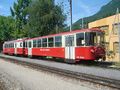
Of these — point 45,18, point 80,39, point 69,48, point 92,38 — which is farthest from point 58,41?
point 45,18

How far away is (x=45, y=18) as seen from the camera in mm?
74875

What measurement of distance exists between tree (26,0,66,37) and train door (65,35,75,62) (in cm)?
3838

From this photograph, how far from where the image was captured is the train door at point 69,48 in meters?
32.4

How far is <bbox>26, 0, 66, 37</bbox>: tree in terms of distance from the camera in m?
74.7

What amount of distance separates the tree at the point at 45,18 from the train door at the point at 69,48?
38.4 meters

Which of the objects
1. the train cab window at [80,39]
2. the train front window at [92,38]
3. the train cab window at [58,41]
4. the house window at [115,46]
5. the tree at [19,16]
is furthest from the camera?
the tree at [19,16]

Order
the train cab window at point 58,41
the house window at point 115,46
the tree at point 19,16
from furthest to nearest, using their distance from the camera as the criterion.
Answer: the tree at point 19,16, the house window at point 115,46, the train cab window at point 58,41

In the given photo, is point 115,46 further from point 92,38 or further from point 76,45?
point 92,38

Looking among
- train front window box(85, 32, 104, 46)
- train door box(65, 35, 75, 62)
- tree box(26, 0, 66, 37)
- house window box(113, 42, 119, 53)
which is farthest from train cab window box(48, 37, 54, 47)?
tree box(26, 0, 66, 37)

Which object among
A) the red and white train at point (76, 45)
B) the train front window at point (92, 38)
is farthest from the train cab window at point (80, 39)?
the train front window at point (92, 38)

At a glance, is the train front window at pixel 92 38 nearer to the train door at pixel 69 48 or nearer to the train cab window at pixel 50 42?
the train door at pixel 69 48

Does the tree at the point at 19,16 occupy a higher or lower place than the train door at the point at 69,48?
higher

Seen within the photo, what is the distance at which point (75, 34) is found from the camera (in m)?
31.6

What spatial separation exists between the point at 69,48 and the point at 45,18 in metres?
42.3
